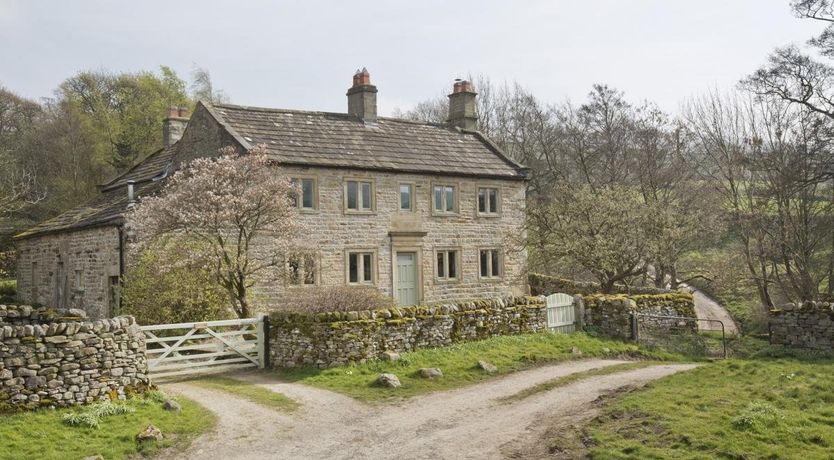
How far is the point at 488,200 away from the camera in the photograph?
1117 inches

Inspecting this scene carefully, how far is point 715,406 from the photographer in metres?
11.0

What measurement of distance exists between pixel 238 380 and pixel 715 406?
987cm

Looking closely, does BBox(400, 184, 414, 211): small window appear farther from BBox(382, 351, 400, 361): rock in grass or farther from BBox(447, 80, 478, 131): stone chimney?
BBox(382, 351, 400, 361): rock in grass

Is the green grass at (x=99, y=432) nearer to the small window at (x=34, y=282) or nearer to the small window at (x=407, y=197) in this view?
the small window at (x=407, y=197)

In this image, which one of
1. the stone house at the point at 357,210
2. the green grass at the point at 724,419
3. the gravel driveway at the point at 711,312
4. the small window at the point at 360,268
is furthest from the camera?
the gravel driveway at the point at 711,312

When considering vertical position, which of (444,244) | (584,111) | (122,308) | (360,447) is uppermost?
(584,111)

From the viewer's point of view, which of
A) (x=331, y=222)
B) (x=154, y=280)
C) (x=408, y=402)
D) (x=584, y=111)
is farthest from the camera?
(x=584, y=111)

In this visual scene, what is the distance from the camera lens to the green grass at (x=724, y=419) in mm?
8969

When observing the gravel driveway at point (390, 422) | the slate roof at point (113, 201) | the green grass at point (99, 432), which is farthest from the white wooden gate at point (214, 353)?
the slate roof at point (113, 201)

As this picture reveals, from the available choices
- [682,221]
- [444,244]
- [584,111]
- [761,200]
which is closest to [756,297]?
[761,200]

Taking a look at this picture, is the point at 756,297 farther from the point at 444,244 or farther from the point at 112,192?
the point at 112,192

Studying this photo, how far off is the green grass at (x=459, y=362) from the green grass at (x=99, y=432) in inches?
131

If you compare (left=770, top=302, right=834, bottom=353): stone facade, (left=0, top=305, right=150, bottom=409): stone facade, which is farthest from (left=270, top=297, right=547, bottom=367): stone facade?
(left=770, top=302, right=834, bottom=353): stone facade

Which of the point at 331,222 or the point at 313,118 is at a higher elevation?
the point at 313,118
